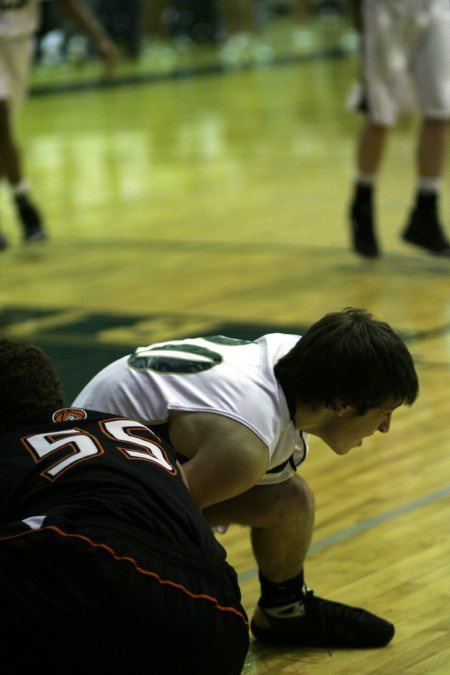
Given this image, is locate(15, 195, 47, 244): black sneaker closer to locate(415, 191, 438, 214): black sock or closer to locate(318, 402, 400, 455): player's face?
locate(415, 191, 438, 214): black sock

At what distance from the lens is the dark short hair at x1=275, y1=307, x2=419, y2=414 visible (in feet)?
7.34

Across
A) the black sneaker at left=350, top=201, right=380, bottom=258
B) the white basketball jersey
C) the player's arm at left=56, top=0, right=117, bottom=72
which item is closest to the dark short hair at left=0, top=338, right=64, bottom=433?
the white basketball jersey

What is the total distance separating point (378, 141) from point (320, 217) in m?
1.17

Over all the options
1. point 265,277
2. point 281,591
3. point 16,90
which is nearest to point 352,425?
point 281,591

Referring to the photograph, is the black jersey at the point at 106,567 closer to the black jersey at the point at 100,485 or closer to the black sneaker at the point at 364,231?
the black jersey at the point at 100,485

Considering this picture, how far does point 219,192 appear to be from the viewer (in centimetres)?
775

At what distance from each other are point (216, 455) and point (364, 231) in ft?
11.9

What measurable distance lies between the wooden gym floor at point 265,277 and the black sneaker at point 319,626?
3cm

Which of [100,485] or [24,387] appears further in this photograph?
[24,387]

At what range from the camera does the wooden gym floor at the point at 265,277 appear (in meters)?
2.80

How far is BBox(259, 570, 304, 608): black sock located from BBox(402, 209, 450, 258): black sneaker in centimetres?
314

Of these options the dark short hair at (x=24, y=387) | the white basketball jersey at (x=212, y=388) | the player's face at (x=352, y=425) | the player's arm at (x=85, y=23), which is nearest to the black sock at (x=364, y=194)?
the player's arm at (x=85, y=23)

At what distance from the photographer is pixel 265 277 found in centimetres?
559

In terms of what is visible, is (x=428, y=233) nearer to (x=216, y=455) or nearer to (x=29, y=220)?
(x=29, y=220)
